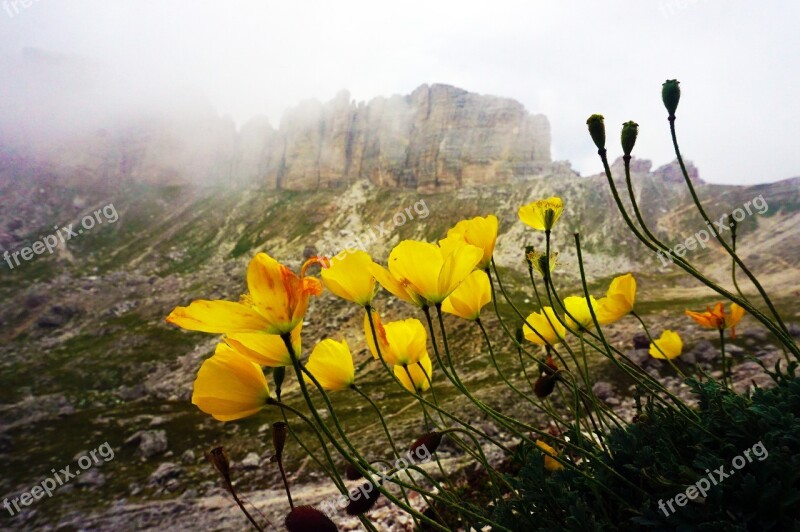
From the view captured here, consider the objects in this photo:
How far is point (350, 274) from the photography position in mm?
1689

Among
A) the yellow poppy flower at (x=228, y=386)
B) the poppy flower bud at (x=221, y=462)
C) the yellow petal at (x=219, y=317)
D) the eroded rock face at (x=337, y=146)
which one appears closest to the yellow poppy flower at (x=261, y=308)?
the yellow petal at (x=219, y=317)

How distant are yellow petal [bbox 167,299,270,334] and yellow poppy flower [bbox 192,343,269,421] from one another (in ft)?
0.74

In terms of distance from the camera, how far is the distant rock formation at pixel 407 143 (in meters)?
86.6

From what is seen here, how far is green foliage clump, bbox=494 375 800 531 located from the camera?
4.83 feet

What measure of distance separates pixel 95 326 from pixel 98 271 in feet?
119

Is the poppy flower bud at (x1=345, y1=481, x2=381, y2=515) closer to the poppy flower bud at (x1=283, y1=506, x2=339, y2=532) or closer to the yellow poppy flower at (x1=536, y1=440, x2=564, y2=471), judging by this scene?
the poppy flower bud at (x1=283, y1=506, x2=339, y2=532)

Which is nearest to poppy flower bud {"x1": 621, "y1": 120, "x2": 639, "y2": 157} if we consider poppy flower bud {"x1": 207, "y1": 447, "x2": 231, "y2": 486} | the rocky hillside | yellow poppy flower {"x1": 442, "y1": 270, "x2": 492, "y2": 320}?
yellow poppy flower {"x1": 442, "y1": 270, "x2": 492, "y2": 320}

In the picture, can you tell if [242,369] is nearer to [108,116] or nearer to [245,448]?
[245,448]

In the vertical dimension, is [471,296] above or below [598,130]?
below

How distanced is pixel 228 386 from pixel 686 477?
188cm

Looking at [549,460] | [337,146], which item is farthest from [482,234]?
[337,146]

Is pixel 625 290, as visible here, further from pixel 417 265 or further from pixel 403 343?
pixel 417 265

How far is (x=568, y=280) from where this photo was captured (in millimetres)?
42250

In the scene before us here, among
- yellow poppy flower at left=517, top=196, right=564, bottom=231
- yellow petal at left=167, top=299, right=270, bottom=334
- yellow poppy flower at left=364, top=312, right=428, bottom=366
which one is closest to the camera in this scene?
yellow petal at left=167, top=299, right=270, bottom=334
